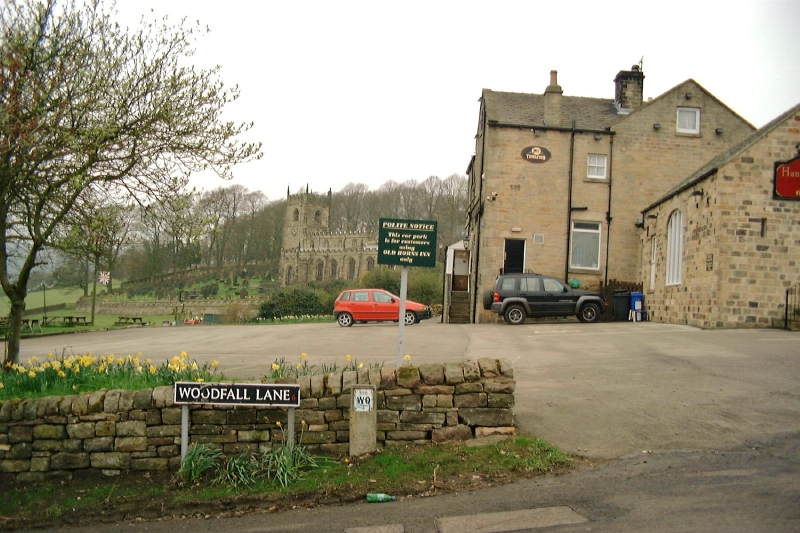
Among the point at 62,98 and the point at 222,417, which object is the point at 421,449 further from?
the point at 62,98

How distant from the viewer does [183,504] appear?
21.8 ft

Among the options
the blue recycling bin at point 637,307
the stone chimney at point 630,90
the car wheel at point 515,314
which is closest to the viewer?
the car wheel at point 515,314

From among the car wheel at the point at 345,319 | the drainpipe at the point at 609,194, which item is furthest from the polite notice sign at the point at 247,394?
the drainpipe at the point at 609,194

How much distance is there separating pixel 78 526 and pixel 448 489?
3749 millimetres

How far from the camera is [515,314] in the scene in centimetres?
2239

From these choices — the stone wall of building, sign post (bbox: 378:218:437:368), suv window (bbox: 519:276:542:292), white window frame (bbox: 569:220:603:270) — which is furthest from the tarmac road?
white window frame (bbox: 569:220:603:270)

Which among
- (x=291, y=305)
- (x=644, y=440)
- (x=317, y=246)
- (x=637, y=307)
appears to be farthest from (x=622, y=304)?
(x=317, y=246)

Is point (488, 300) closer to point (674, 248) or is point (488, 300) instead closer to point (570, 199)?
point (570, 199)

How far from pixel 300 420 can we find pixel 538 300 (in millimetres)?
16075

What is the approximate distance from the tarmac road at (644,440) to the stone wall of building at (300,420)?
85cm

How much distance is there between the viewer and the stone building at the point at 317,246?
91125mm

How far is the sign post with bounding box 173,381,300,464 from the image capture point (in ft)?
23.7

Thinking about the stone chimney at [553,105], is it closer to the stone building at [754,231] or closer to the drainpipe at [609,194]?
the drainpipe at [609,194]

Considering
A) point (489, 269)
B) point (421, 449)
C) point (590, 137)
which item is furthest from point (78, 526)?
point (590, 137)
